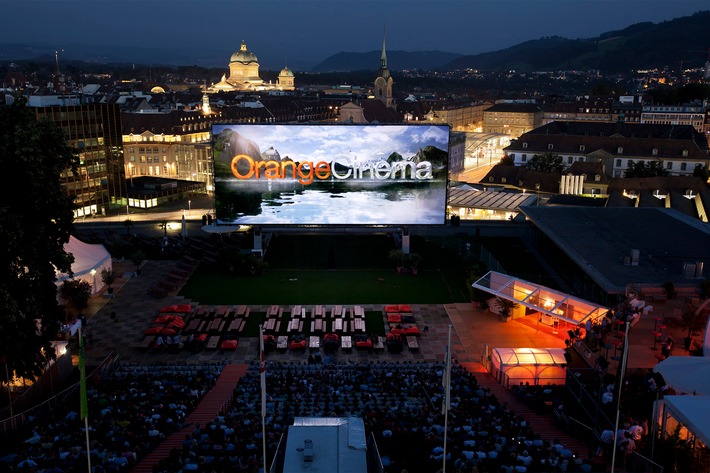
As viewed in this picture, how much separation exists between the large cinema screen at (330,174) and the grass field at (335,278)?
10.6 feet

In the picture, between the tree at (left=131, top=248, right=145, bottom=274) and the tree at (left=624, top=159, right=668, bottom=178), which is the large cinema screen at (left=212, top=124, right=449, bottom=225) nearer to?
the tree at (left=131, top=248, right=145, bottom=274)

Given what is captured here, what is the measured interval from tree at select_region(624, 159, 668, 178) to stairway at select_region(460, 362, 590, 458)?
5430 cm

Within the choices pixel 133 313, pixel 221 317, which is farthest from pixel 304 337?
pixel 133 313

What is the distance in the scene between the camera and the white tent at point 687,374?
21.8m

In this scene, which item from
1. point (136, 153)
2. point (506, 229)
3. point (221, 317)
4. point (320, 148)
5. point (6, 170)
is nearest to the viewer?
point (6, 170)

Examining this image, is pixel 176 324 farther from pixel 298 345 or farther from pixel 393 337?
pixel 393 337

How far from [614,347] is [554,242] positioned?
53.7ft

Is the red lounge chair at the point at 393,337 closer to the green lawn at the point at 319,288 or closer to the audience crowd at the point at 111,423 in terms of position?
the green lawn at the point at 319,288

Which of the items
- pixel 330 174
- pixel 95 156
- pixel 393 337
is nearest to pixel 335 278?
pixel 330 174

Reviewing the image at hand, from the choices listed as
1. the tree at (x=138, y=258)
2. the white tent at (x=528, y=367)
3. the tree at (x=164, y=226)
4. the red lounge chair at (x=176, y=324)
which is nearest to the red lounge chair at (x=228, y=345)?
the red lounge chair at (x=176, y=324)

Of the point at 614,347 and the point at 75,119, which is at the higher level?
the point at 75,119

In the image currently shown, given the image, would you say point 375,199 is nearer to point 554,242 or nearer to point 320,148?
point 320,148

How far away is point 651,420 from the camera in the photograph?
21.4 meters

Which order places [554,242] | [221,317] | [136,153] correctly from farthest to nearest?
[136,153]
[554,242]
[221,317]
